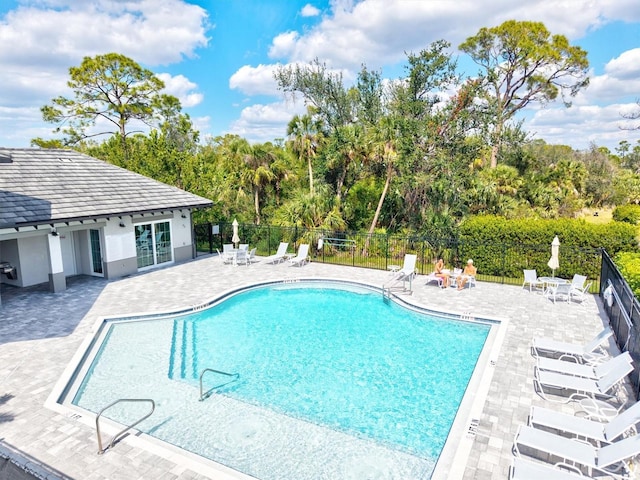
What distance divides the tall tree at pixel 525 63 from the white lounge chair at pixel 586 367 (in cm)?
2558

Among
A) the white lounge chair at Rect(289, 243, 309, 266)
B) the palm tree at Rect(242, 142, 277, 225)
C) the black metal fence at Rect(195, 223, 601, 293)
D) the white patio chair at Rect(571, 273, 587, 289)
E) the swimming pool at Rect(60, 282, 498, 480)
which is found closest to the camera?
the swimming pool at Rect(60, 282, 498, 480)

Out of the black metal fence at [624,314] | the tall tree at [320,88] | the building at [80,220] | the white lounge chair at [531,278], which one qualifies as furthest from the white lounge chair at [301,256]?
the tall tree at [320,88]

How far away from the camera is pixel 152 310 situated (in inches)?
495

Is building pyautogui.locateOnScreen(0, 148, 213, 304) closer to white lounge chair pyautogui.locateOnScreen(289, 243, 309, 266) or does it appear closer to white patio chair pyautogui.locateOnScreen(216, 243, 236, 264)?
white patio chair pyautogui.locateOnScreen(216, 243, 236, 264)

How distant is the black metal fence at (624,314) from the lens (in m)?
A: 7.81

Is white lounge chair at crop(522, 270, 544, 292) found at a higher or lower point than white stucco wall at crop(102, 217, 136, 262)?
lower

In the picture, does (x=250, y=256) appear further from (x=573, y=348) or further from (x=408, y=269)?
(x=573, y=348)

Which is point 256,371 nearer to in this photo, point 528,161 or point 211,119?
point 528,161

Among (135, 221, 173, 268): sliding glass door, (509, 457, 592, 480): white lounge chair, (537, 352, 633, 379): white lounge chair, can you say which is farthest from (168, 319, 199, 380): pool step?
(537, 352, 633, 379): white lounge chair

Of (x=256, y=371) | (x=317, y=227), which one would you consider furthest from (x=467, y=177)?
(x=256, y=371)

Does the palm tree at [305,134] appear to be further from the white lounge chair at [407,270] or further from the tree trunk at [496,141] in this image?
the tree trunk at [496,141]

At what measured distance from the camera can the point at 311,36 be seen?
96.9 ft

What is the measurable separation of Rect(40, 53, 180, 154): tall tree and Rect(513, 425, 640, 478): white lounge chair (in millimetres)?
38350

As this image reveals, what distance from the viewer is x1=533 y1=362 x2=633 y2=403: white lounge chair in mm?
7113
